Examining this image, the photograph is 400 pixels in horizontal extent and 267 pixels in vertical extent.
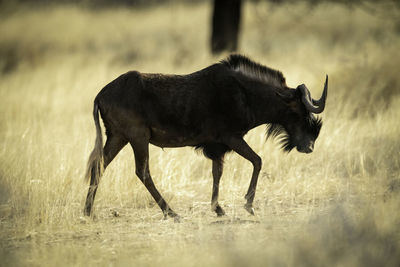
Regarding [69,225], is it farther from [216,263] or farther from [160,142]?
[216,263]

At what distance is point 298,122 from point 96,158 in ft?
7.50

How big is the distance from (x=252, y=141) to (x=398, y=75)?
13.4ft

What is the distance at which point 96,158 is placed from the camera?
6645 millimetres

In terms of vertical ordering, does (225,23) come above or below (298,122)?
above

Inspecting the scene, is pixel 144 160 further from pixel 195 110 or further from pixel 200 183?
pixel 200 183

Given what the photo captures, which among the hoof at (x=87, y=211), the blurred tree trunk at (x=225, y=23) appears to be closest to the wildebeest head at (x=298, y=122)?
the hoof at (x=87, y=211)

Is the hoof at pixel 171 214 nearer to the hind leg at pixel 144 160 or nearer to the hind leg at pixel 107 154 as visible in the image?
the hind leg at pixel 144 160

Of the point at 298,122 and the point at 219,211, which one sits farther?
the point at 298,122

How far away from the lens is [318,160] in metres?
8.40

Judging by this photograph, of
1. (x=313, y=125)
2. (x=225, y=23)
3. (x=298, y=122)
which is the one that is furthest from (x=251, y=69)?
(x=225, y=23)

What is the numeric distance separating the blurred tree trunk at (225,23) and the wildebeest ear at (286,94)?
8.61m

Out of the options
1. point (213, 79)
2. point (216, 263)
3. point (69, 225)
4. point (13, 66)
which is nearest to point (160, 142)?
point (213, 79)

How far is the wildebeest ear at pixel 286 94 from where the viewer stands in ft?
22.2

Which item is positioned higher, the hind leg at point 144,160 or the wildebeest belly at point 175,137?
the wildebeest belly at point 175,137
